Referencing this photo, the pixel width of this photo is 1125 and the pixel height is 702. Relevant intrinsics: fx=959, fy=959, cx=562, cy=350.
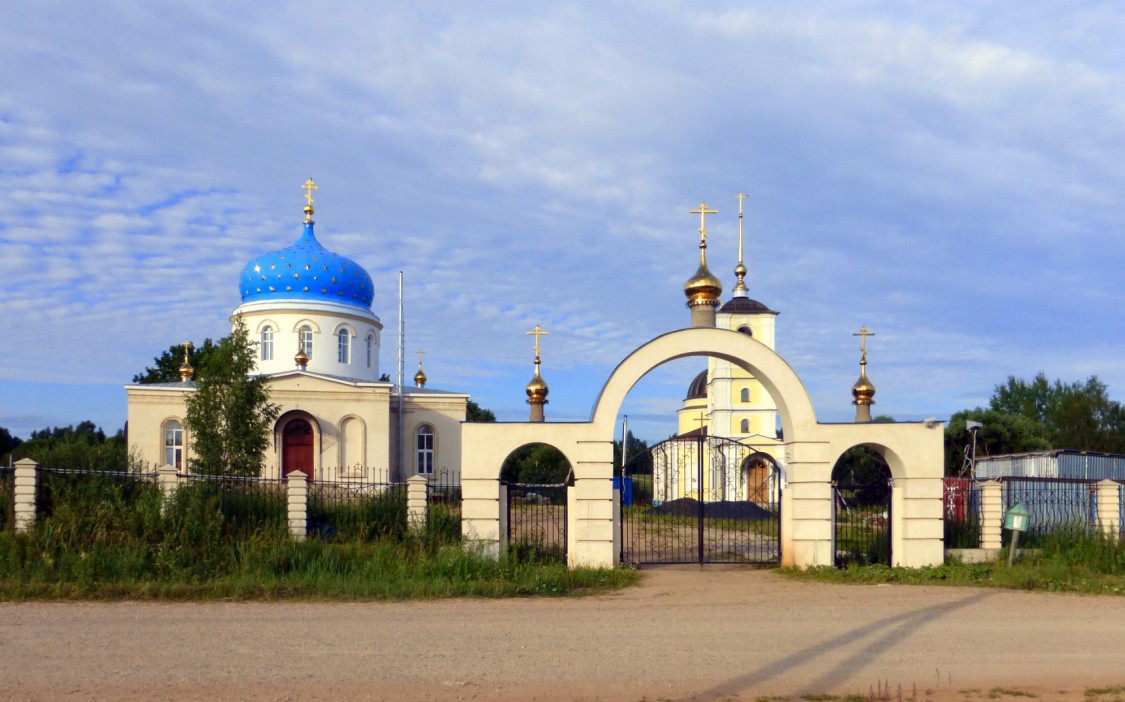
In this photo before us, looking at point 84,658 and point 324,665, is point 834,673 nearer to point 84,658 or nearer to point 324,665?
point 324,665

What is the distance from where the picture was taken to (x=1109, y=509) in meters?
16.4

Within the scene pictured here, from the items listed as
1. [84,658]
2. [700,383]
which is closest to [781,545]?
[84,658]

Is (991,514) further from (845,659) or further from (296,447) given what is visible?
(296,447)

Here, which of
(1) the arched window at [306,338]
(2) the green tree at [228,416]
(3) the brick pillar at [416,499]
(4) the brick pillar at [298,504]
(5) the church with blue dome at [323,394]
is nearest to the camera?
(4) the brick pillar at [298,504]

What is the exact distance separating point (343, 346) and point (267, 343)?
9.35 feet

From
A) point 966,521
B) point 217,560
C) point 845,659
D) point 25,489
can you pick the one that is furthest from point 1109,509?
point 25,489

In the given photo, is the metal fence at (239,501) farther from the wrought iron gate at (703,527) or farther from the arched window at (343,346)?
the arched window at (343,346)

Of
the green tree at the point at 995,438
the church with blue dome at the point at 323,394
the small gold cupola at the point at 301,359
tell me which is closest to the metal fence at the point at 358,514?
the church with blue dome at the point at 323,394

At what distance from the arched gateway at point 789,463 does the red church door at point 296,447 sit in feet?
65.8

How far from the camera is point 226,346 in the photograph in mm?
23938

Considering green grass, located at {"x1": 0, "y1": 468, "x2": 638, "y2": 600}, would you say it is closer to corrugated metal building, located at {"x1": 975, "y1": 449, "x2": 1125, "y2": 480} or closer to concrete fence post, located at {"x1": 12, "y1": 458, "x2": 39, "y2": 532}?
concrete fence post, located at {"x1": 12, "y1": 458, "x2": 39, "y2": 532}

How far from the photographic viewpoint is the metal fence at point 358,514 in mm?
15609

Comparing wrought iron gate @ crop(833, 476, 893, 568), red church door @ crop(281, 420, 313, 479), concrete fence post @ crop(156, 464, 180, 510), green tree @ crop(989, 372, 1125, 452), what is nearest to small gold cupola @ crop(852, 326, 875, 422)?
wrought iron gate @ crop(833, 476, 893, 568)

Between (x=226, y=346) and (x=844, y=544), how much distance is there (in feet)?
50.4
